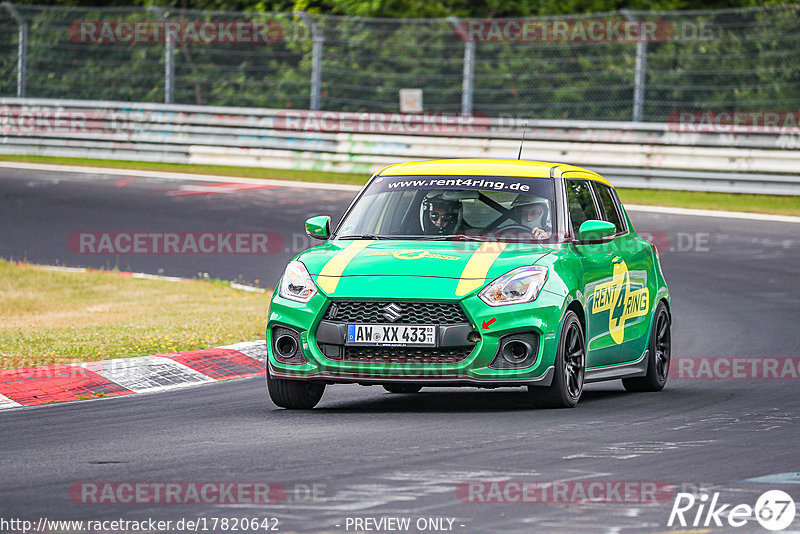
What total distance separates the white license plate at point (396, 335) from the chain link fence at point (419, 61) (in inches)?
616

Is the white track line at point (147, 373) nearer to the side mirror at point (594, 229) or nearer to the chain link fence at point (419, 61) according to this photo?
the side mirror at point (594, 229)

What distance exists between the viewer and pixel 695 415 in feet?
28.9

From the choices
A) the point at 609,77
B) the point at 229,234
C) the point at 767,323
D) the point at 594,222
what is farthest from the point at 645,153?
the point at 594,222

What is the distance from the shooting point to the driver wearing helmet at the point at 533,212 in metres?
9.53

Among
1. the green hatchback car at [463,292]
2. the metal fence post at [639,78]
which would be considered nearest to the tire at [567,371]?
the green hatchback car at [463,292]

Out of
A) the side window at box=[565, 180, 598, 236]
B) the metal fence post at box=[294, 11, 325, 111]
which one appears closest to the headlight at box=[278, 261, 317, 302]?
the side window at box=[565, 180, 598, 236]

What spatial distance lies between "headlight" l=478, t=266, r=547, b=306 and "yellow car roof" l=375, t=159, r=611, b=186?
1.28 m

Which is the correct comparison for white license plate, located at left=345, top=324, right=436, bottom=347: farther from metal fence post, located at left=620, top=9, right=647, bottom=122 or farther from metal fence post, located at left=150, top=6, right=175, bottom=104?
metal fence post, located at left=150, top=6, right=175, bottom=104

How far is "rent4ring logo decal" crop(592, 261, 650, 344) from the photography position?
31.6 feet

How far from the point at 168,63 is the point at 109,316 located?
13.7 metres

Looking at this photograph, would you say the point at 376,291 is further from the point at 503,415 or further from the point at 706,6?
the point at 706,6

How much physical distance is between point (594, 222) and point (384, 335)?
5.57ft

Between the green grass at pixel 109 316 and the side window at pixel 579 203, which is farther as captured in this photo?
the green grass at pixel 109 316

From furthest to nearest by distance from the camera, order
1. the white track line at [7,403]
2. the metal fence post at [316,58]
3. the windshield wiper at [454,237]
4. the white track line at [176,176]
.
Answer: the metal fence post at [316,58] < the white track line at [176,176] < the windshield wiper at [454,237] < the white track line at [7,403]
